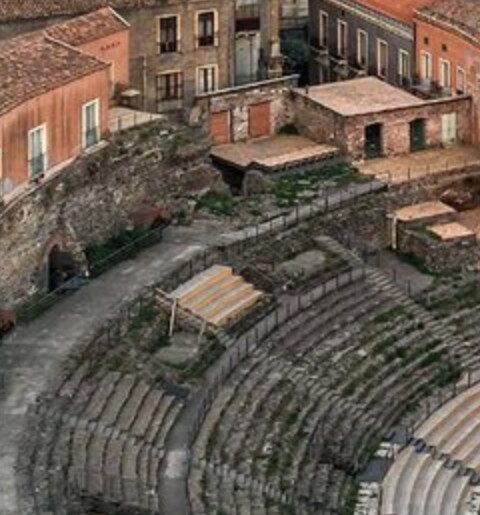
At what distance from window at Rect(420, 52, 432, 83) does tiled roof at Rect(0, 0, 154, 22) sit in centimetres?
1087

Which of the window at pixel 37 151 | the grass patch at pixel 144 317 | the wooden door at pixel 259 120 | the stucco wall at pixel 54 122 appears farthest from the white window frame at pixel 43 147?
the wooden door at pixel 259 120

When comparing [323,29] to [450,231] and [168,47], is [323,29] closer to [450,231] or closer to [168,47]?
[168,47]

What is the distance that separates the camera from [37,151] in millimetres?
55344

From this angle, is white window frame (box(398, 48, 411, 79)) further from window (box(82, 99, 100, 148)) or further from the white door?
window (box(82, 99, 100, 148))

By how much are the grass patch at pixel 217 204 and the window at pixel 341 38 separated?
45.4ft

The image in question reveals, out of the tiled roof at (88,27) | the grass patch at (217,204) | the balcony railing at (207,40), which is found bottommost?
the grass patch at (217,204)

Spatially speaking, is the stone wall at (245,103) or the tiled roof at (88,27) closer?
the tiled roof at (88,27)

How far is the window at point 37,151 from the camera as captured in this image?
2163 inches

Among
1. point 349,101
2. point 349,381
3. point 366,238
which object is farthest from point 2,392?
point 349,101

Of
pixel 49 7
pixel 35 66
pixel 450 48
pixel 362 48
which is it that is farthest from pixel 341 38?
pixel 35 66

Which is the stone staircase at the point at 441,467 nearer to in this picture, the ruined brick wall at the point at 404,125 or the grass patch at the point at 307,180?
the grass patch at the point at 307,180

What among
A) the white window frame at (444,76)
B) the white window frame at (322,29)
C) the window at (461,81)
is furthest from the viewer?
the white window frame at (322,29)

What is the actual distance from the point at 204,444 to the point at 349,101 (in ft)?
71.2

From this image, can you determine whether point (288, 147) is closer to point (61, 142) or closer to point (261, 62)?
point (261, 62)
